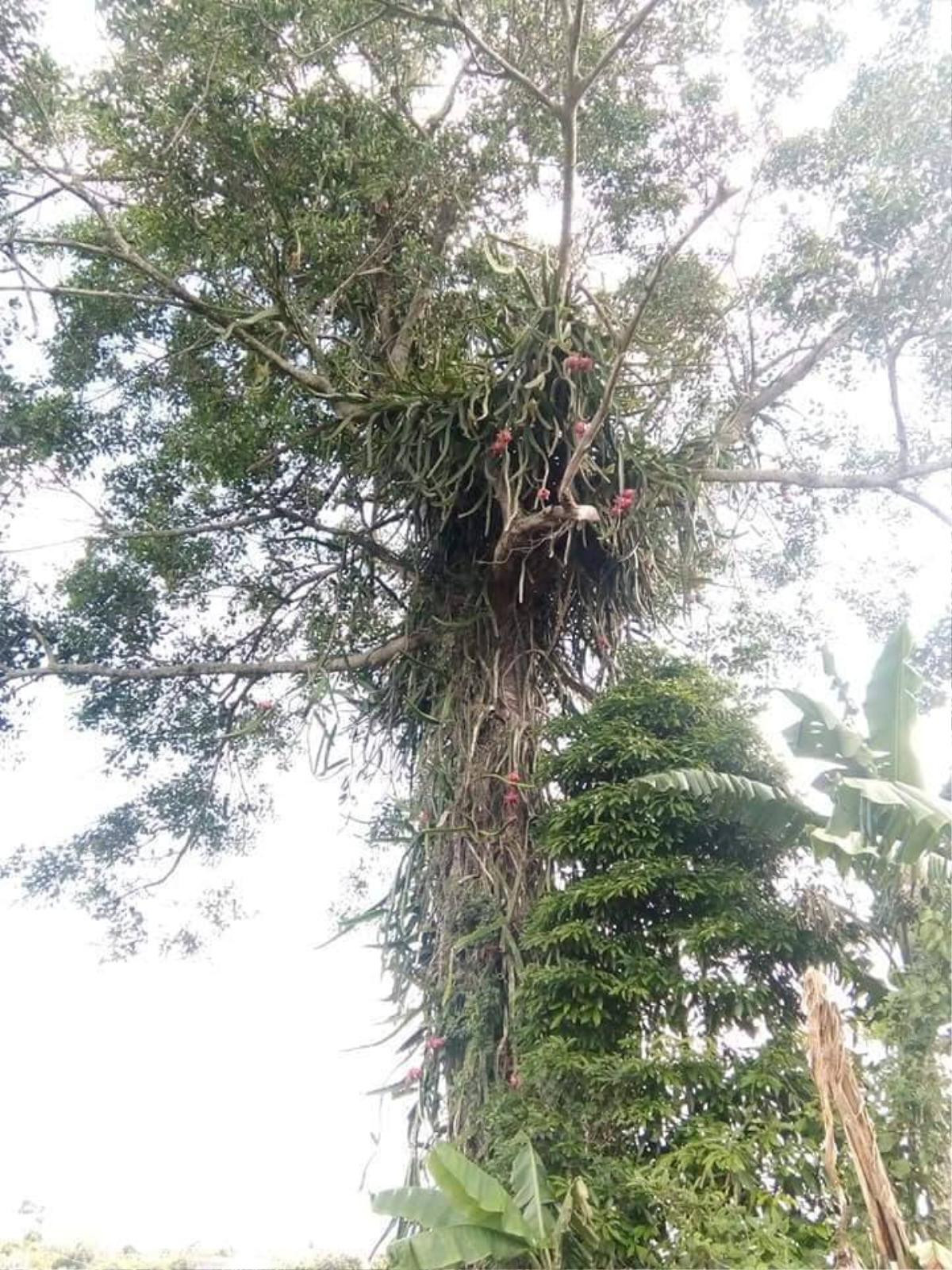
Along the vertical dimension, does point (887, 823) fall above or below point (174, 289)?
below

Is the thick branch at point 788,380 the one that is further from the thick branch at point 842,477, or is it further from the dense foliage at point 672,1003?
the dense foliage at point 672,1003

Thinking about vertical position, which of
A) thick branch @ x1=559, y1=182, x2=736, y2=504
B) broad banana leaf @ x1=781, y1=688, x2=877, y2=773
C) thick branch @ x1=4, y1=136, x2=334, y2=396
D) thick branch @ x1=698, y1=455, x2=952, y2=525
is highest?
thick branch @ x1=4, y1=136, x2=334, y2=396

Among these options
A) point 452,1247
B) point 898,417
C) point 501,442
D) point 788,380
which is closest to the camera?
point 452,1247

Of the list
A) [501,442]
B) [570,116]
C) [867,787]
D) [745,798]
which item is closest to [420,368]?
[501,442]

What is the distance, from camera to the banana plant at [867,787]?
5.42ft

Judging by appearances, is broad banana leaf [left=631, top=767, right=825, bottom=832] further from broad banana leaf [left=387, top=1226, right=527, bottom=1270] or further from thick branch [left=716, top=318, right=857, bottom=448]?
thick branch [left=716, top=318, right=857, bottom=448]

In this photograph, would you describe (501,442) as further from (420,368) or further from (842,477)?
(842,477)

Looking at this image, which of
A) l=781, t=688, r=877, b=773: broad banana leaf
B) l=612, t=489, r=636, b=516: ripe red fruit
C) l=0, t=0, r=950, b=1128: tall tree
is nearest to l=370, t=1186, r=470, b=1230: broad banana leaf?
l=0, t=0, r=950, b=1128: tall tree

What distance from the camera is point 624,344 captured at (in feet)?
6.68

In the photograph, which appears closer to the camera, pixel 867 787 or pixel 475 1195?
pixel 475 1195

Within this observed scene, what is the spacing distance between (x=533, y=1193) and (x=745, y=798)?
32.1 inches

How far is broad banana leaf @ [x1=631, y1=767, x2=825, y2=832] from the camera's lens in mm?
1889

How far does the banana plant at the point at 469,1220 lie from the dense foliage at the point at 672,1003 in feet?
0.39

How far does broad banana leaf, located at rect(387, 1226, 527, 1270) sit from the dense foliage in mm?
212
